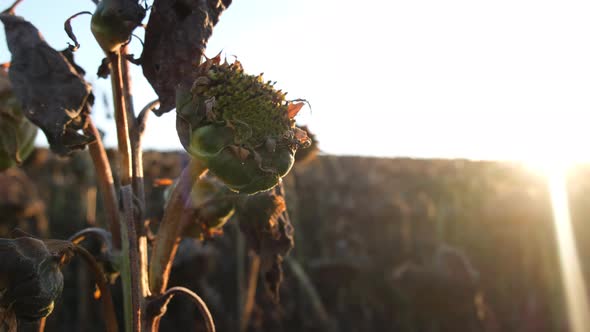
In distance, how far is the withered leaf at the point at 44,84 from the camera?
3.23 ft

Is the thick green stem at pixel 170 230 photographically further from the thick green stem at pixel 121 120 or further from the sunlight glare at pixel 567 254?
the sunlight glare at pixel 567 254

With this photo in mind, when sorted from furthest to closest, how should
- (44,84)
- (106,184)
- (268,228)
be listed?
(268,228) < (106,184) < (44,84)

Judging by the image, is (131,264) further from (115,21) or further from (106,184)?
(115,21)

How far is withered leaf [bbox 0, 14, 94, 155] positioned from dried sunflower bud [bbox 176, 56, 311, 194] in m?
0.17

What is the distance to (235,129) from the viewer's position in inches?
43.1

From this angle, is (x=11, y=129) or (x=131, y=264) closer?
(x=131, y=264)

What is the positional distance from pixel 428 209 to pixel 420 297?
240 cm

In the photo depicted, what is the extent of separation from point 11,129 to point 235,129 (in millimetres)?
513

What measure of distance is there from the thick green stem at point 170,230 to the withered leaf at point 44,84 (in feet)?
0.81

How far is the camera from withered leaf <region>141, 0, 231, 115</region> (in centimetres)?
112

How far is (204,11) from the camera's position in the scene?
3.77ft

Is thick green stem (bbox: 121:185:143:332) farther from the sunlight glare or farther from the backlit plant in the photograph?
the sunlight glare

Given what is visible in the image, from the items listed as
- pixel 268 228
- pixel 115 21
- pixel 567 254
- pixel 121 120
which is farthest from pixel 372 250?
pixel 115 21

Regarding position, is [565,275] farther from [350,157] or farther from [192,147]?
[192,147]
